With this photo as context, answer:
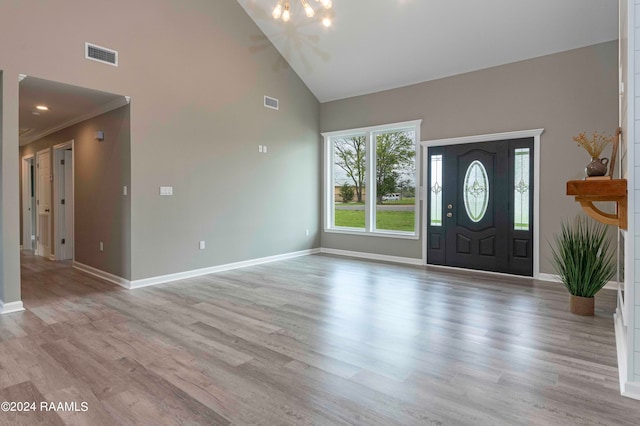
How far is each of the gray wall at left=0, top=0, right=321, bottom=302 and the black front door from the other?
281 centimetres

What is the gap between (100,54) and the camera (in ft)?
14.7

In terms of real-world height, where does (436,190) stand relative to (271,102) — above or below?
below

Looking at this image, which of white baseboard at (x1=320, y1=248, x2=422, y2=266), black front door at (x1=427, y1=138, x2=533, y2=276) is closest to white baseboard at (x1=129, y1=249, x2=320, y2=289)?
white baseboard at (x1=320, y1=248, x2=422, y2=266)

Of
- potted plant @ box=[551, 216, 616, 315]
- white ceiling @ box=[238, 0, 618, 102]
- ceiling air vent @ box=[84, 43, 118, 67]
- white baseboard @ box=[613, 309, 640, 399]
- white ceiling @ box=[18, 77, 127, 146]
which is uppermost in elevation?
white ceiling @ box=[238, 0, 618, 102]

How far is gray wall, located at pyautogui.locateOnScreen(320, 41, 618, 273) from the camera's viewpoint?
16.0 feet

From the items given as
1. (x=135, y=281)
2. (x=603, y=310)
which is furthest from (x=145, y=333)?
(x=603, y=310)

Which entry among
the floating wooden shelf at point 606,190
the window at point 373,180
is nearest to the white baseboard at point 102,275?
the window at point 373,180

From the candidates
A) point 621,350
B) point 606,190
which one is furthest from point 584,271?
point 606,190

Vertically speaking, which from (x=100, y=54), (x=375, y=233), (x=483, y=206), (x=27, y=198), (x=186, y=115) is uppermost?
(x=100, y=54)

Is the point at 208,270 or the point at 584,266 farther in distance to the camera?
the point at 208,270

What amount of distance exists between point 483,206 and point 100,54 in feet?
19.3

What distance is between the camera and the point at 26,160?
819 cm

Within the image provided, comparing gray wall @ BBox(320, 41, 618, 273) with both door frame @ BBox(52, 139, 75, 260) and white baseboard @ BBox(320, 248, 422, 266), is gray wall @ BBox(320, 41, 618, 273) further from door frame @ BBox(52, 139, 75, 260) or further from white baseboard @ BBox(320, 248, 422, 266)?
door frame @ BBox(52, 139, 75, 260)

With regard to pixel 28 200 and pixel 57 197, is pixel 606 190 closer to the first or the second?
pixel 57 197
